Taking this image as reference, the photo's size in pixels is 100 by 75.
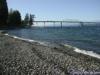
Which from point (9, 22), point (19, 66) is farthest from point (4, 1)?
point (19, 66)

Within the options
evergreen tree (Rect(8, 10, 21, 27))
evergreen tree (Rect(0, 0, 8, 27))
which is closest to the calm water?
evergreen tree (Rect(0, 0, 8, 27))

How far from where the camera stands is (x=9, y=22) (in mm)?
114125

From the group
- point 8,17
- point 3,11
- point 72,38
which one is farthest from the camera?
point 8,17

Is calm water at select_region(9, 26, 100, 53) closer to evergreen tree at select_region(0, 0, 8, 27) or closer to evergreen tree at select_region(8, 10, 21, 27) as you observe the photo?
evergreen tree at select_region(0, 0, 8, 27)

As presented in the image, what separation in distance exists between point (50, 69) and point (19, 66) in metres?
1.84

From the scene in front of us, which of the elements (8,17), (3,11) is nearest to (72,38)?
(3,11)

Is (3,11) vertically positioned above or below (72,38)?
above

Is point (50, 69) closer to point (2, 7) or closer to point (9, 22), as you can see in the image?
point (2, 7)

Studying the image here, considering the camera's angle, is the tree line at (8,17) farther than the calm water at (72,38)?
Yes

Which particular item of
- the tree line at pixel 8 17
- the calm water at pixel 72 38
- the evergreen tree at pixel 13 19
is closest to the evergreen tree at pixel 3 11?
the tree line at pixel 8 17

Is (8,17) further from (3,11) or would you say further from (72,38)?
(72,38)

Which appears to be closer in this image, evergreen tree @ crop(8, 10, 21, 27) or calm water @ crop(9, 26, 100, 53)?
calm water @ crop(9, 26, 100, 53)

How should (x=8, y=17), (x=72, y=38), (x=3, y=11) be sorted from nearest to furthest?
(x=72, y=38), (x=3, y=11), (x=8, y=17)

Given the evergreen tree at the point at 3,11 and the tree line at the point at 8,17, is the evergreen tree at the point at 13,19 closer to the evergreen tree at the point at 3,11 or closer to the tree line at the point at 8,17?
the tree line at the point at 8,17
